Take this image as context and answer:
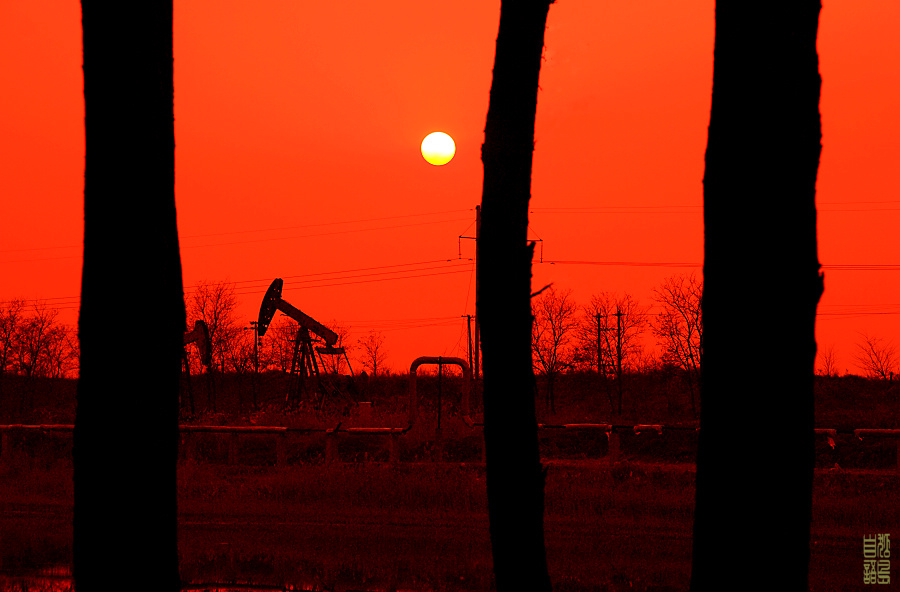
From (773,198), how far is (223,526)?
1029 centimetres

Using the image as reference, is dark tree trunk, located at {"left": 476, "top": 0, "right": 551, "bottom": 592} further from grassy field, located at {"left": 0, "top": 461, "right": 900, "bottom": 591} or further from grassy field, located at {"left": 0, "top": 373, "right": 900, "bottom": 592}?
grassy field, located at {"left": 0, "top": 461, "right": 900, "bottom": 591}

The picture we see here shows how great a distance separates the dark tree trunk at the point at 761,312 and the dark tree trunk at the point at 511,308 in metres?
1.42

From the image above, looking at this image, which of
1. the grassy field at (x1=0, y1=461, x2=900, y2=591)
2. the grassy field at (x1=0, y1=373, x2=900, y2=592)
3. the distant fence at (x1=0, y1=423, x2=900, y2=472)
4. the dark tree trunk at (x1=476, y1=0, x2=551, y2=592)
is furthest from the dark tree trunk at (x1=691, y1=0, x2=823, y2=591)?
the distant fence at (x1=0, y1=423, x2=900, y2=472)

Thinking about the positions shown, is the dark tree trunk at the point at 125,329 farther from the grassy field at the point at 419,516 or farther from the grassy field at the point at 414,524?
the grassy field at the point at 414,524

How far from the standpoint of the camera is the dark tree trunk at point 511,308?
5094mm

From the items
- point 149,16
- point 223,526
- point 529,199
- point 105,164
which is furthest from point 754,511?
point 223,526

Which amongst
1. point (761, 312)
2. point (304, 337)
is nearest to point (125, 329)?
point (761, 312)

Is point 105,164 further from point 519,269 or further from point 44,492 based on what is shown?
point 44,492

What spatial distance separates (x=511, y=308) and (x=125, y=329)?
1996mm

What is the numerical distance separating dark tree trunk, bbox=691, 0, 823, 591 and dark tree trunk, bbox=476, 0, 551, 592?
142 cm

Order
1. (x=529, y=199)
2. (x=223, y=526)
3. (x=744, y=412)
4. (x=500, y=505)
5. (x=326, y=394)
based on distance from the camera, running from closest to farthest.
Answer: (x=744, y=412) → (x=500, y=505) → (x=529, y=199) → (x=223, y=526) → (x=326, y=394)

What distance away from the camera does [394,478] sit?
1595 cm

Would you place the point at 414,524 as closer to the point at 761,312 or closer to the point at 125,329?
the point at 125,329

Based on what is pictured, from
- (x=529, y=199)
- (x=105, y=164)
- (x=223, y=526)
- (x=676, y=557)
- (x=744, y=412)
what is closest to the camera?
(x=744, y=412)
